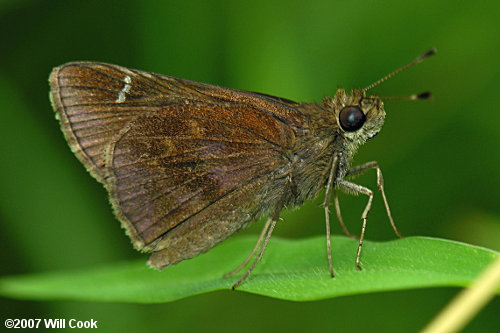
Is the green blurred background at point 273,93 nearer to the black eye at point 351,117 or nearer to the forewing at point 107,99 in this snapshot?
the black eye at point 351,117

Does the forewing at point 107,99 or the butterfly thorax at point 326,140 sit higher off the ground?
the forewing at point 107,99

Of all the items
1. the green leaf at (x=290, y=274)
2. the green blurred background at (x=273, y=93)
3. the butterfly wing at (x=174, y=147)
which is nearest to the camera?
the green leaf at (x=290, y=274)

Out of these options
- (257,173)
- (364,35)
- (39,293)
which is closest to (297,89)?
(364,35)

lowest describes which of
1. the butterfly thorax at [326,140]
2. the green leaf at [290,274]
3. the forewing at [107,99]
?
the green leaf at [290,274]

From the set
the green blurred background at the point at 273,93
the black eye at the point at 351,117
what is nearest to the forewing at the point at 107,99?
the black eye at the point at 351,117

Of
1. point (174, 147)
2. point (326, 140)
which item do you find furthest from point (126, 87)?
point (326, 140)

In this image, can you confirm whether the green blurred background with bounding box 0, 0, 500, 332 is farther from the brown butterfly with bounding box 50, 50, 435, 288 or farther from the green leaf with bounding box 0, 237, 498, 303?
the brown butterfly with bounding box 50, 50, 435, 288

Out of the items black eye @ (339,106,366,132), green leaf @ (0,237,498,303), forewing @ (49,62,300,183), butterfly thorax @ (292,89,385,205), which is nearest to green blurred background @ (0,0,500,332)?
green leaf @ (0,237,498,303)
